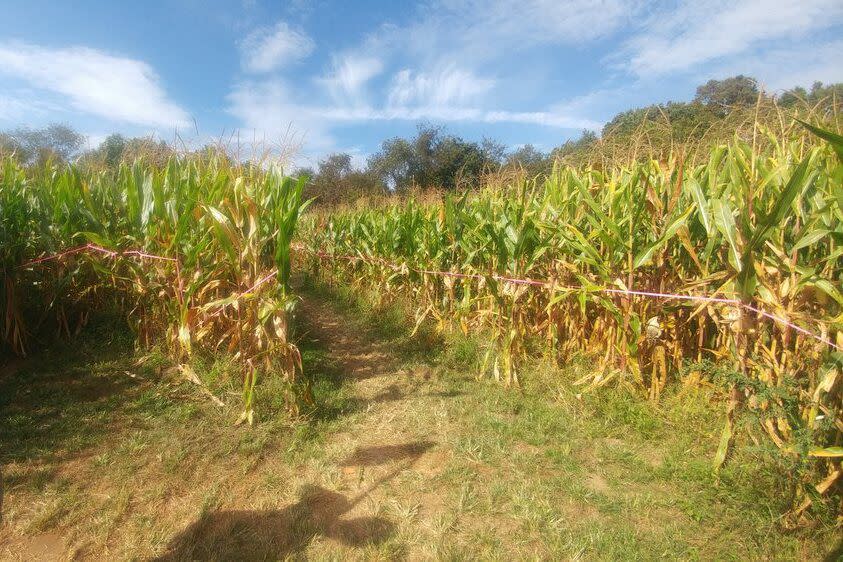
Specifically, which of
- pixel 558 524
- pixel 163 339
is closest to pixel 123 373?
pixel 163 339

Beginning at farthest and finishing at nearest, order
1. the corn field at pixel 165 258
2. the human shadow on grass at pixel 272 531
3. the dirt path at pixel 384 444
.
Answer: the corn field at pixel 165 258, the dirt path at pixel 384 444, the human shadow on grass at pixel 272 531

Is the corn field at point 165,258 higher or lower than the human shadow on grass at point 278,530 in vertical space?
higher

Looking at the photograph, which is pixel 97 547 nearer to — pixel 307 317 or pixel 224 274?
pixel 224 274

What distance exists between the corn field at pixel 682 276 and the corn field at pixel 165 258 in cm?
188

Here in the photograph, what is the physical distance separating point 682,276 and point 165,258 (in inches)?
161

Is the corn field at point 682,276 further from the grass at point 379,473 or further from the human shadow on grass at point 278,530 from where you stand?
the human shadow on grass at point 278,530

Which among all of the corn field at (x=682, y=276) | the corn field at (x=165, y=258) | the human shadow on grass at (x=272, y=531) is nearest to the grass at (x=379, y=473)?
the human shadow on grass at (x=272, y=531)

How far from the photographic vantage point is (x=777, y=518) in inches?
77.1

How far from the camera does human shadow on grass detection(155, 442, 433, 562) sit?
1966mm

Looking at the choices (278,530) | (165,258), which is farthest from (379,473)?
(165,258)

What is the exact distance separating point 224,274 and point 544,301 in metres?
2.95

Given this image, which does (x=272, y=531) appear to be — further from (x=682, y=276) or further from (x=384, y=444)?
(x=682, y=276)

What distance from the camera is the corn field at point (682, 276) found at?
202 cm

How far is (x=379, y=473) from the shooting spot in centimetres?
258
